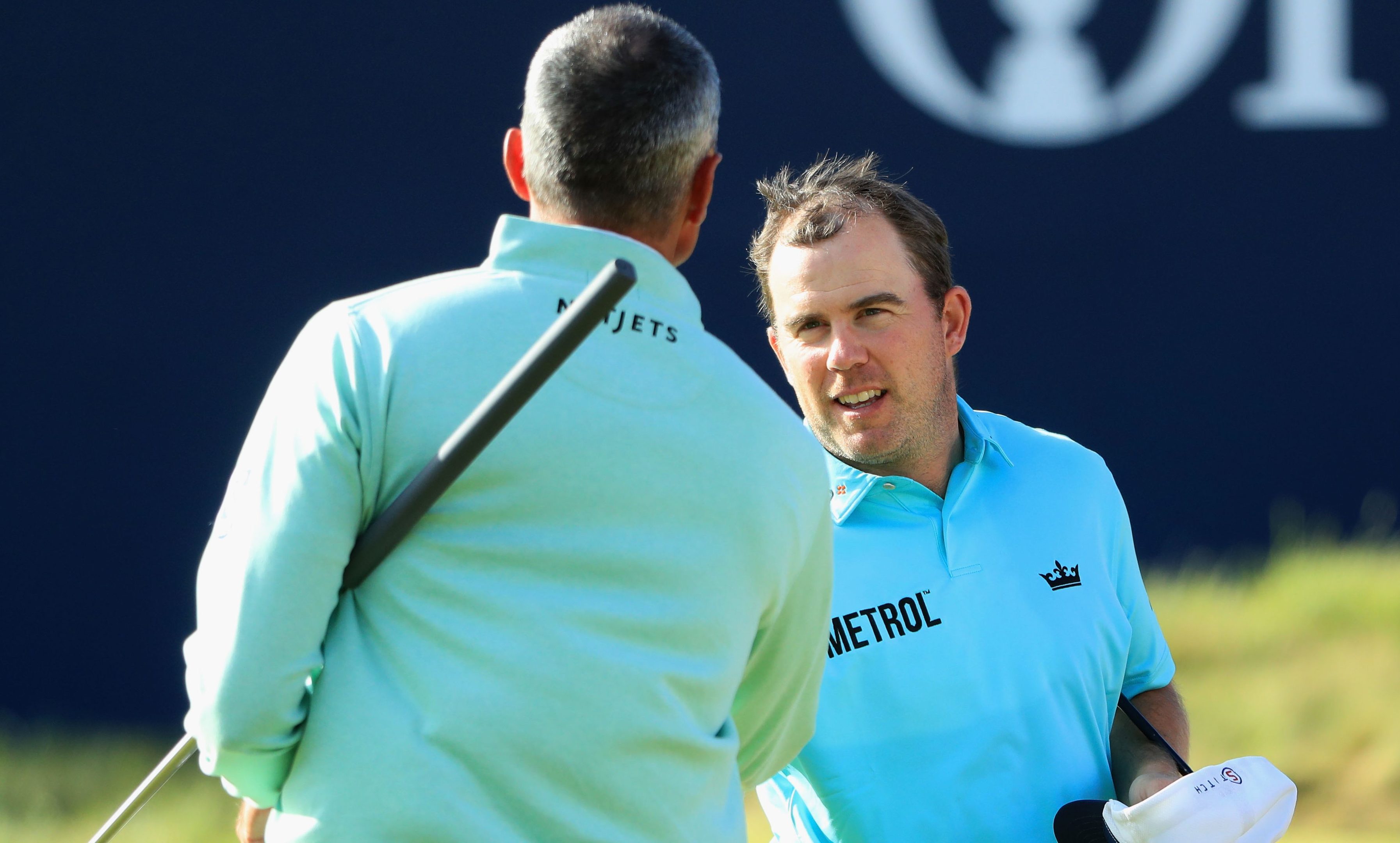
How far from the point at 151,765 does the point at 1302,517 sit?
3.26m

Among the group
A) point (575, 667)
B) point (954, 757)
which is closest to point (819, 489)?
point (575, 667)

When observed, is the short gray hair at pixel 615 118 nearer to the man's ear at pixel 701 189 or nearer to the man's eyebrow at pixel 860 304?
the man's ear at pixel 701 189

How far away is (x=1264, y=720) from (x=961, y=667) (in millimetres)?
2707

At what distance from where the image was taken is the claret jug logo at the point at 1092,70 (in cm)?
397

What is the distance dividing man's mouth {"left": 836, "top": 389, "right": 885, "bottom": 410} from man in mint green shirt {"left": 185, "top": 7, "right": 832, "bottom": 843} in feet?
2.24

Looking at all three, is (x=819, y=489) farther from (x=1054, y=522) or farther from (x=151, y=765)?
(x=151, y=765)

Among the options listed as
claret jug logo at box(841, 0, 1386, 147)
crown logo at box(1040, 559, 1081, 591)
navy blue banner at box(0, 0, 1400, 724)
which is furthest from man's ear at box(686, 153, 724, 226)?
claret jug logo at box(841, 0, 1386, 147)

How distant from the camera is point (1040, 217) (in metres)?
4.05

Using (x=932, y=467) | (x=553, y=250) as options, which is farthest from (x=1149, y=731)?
(x=553, y=250)

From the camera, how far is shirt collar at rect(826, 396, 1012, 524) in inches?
72.6

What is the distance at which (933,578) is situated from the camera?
178 centimetres

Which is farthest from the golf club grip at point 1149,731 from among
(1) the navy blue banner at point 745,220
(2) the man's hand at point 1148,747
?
(1) the navy blue banner at point 745,220

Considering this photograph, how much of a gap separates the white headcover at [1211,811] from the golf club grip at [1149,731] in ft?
0.24

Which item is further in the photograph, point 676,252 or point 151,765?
point 151,765
